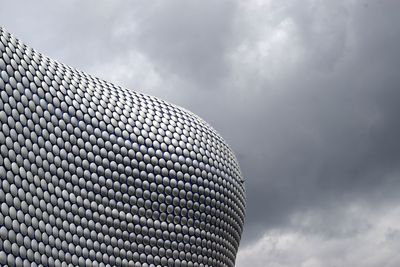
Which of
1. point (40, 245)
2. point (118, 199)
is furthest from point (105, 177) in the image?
point (40, 245)

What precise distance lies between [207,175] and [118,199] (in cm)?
735

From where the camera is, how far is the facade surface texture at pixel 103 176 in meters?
27.2

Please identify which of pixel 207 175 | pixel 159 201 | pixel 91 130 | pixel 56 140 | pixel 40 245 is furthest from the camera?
pixel 207 175

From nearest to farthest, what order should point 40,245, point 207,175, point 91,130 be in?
1. point 40,245
2. point 91,130
3. point 207,175

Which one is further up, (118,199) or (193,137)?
(193,137)

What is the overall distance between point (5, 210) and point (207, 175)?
51.7 feet

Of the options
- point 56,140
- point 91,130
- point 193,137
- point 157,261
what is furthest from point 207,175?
point 56,140

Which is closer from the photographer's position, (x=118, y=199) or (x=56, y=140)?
(x=56, y=140)

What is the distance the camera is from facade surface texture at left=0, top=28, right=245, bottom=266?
27.2 m

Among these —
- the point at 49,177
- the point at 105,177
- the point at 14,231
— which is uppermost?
the point at 105,177

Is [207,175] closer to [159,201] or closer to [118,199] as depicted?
[159,201]

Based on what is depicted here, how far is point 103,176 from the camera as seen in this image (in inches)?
1296

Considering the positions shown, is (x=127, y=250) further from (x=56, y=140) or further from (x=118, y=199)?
(x=56, y=140)

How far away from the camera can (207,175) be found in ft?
130
